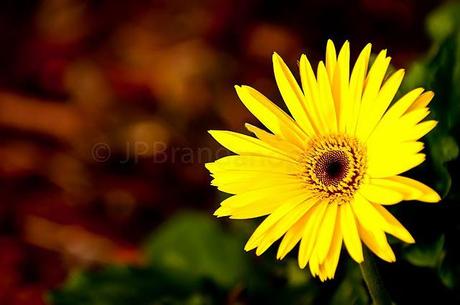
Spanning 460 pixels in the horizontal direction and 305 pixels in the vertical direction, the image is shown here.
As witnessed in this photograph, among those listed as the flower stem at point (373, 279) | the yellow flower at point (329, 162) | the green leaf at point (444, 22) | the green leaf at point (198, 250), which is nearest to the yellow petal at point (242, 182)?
the yellow flower at point (329, 162)

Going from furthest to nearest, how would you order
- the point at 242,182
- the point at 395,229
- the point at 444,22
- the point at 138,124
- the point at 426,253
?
the point at 138,124 → the point at 444,22 → the point at 426,253 → the point at 242,182 → the point at 395,229

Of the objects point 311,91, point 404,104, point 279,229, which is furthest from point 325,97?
point 279,229

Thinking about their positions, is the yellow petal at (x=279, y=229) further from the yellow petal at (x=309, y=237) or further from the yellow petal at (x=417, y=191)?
the yellow petal at (x=417, y=191)

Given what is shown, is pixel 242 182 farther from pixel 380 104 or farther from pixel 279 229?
pixel 380 104

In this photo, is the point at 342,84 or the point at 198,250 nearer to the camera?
the point at 342,84

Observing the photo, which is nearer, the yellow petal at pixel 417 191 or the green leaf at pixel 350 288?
the yellow petal at pixel 417 191

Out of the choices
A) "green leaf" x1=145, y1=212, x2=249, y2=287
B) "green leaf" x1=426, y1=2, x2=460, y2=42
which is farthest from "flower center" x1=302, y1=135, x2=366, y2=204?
"green leaf" x1=426, y1=2, x2=460, y2=42

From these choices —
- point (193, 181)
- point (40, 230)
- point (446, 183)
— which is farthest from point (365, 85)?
point (40, 230)
